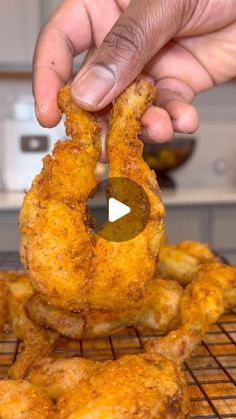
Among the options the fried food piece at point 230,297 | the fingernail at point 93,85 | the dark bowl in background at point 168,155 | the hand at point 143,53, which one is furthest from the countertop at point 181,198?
the fingernail at point 93,85

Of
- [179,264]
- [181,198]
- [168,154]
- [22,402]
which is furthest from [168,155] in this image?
[22,402]

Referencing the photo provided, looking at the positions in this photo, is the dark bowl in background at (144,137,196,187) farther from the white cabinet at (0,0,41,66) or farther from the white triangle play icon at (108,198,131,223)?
the white triangle play icon at (108,198,131,223)

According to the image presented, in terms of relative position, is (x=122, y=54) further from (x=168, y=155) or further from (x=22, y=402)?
(x=168, y=155)

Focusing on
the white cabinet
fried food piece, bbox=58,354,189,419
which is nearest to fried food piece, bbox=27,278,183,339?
fried food piece, bbox=58,354,189,419

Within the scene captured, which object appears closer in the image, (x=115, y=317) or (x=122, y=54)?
(x=122, y=54)

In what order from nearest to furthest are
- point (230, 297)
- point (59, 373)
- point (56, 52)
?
point (59, 373) < point (230, 297) < point (56, 52)

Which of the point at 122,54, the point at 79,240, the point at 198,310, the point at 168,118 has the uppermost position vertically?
the point at 122,54
